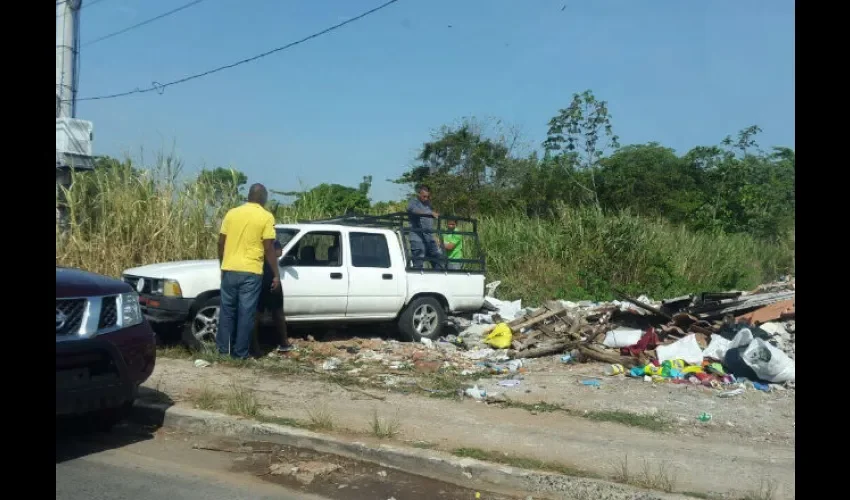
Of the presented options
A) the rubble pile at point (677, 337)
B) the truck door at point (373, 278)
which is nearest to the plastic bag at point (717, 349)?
the rubble pile at point (677, 337)

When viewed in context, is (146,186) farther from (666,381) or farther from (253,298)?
(666,381)

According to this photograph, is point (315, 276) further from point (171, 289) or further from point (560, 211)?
point (560, 211)

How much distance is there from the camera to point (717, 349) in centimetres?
968

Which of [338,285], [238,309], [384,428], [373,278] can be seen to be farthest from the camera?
[373,278]

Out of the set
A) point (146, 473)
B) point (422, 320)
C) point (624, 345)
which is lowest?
point (146, 473)

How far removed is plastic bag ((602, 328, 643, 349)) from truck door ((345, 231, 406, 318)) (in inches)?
118

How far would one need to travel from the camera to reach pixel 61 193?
13.9 metres

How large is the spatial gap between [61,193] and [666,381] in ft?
35.7

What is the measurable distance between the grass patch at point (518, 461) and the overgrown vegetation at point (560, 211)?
2.30 metres

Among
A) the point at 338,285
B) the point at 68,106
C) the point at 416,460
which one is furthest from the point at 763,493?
the point at 68,106

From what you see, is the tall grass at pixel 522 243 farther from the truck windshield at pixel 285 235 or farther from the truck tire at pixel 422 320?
the truck tire at pixel 422 320

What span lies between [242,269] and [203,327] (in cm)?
115

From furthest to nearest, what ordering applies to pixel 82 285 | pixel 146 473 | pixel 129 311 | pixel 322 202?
pixel 322 202
pixel 129 311
pixel 82 285
pixel 146 473
